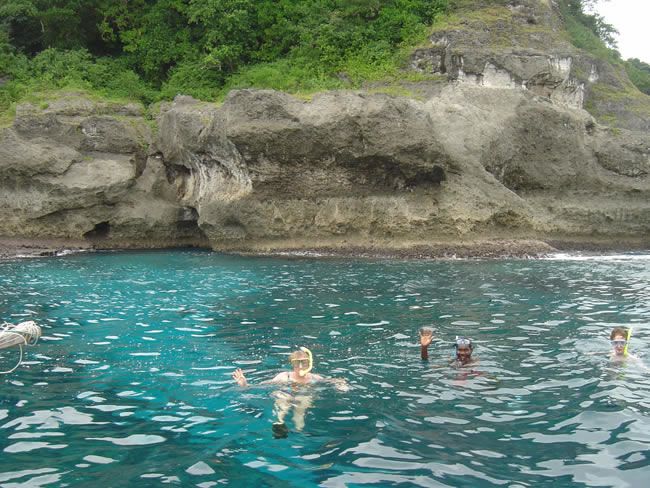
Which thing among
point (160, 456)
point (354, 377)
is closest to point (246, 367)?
point (354, 377)

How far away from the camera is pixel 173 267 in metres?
22.5

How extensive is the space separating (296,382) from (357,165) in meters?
18.0

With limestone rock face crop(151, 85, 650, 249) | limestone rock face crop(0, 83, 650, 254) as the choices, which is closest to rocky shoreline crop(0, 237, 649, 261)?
limestone rock face crop(0, 83, 650, 254)

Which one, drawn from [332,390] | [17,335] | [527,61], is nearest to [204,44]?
[527,61]

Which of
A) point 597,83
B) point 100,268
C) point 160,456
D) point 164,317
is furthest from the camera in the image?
point 597,83

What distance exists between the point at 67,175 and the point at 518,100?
2069 centimetres

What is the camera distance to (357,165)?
A: 25.8 meters

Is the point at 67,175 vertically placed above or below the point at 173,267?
above

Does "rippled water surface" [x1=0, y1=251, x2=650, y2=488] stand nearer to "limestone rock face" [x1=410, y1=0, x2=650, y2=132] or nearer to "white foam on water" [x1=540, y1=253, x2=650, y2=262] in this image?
"white foam on water" [x1=540, y1=253, x2=650, y2=262]

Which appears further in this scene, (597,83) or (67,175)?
(597,83)

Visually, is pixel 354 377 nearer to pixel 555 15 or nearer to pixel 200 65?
pixel 200 65

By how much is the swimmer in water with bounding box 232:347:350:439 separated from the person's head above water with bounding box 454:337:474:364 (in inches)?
73.8

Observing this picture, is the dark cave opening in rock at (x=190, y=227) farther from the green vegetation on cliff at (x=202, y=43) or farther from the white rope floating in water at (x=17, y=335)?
the white rope floating in water at (x=17, y=335)

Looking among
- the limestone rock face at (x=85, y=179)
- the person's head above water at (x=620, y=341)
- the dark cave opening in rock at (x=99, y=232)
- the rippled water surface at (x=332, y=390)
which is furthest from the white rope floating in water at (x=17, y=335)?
the dark cave opening in rock at (x=99, y=232)
